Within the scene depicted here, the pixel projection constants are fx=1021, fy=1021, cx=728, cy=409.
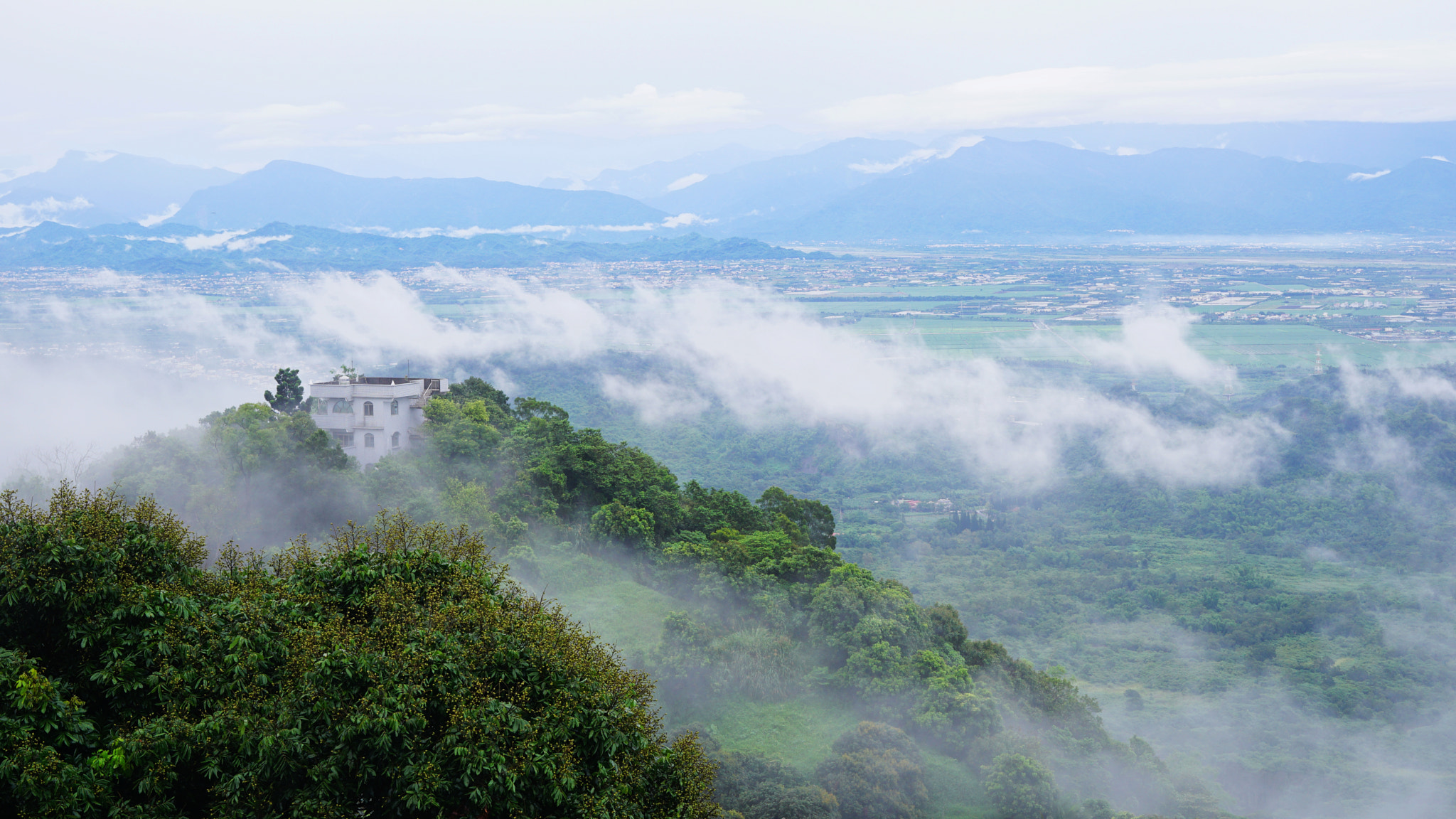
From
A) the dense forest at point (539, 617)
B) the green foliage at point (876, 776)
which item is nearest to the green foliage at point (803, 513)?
the dense forest at point (539, 617)

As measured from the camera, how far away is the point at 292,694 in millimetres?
10141

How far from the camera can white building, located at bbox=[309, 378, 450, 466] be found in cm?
4250

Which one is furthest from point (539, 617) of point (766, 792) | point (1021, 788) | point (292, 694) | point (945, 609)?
point (945, 609)

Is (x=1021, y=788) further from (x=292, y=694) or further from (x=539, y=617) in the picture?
(x=292, y=694)

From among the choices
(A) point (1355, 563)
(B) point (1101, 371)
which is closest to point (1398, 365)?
(B) point (1101, 371)

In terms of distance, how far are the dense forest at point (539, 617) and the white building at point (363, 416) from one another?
149 centimetres

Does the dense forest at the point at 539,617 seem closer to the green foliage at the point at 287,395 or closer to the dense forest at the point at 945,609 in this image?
the dense forest at the point at 945,609

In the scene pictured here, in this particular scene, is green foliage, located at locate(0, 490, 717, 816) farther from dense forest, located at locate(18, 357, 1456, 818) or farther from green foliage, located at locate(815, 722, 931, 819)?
green foliage, located at locate(815, 722, 931, 819)

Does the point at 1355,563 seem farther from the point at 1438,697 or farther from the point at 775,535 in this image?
the point at 775,535

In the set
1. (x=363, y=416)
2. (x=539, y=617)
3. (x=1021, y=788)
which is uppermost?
(x=539, y=617)

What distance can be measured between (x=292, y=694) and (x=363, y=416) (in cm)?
3430

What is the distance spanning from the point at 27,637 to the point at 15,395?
239 ft

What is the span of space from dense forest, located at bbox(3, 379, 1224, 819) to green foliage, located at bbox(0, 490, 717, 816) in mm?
46

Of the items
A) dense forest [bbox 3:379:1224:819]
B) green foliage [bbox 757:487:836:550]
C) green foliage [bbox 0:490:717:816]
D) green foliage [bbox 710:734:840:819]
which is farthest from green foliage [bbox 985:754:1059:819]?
green foliage [bbox 757:487:836:550]
